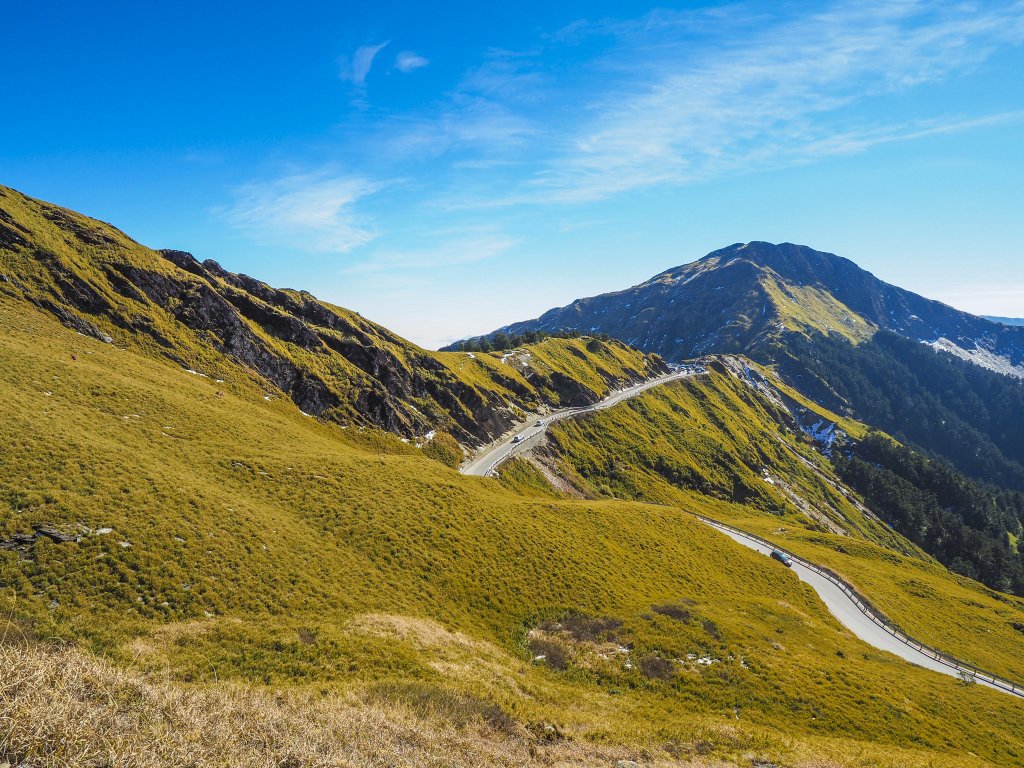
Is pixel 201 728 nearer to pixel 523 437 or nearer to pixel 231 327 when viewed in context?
pixel 231 327

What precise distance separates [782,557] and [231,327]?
9262cm

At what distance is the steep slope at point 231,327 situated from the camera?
5841 centimetres

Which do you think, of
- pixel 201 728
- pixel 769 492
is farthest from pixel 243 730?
pixel 769 492

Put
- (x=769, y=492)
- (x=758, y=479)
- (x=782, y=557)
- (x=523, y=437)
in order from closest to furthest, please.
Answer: (x=782, y=557), (x=523, y=437), (x=769, y=492), (x=758, y=479)

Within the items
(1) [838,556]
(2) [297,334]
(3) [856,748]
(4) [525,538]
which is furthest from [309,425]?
(1) [838,556]

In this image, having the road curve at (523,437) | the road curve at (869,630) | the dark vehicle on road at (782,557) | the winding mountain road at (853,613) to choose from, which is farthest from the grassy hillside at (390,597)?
the road curve at (523,437)

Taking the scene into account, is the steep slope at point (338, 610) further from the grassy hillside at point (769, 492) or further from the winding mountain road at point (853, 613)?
the grassy hillside at point (769, 492)

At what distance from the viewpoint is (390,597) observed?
97.2 ft

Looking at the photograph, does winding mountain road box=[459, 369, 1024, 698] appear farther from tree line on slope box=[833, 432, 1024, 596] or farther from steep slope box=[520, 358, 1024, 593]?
tree line on slope box=[833, 432, 1024, 596]

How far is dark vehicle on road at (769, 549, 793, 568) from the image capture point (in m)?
64.3

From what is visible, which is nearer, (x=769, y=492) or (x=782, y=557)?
(x=782, y=557)

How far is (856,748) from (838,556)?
75.3m

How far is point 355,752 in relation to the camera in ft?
39.4

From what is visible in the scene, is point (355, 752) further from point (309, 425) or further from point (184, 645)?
point (309, 425)
